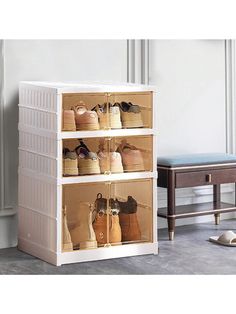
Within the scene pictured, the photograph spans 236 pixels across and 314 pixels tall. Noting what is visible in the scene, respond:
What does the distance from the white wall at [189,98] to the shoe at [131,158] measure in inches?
33.3

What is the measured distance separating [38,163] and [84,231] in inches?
19.9

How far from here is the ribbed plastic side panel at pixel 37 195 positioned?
16.8ft

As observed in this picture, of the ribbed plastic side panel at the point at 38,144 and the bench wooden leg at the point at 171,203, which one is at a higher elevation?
the ribbed plastic side panel at the point at 38,144

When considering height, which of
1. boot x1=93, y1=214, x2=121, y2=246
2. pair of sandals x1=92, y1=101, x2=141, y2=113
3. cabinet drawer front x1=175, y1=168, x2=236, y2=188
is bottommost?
boot x1=93, y1=214, x2=121, y2=246

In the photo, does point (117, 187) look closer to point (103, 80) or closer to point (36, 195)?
point (36, 195)

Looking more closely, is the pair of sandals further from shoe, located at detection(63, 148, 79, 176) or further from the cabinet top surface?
shoe, located at detection(63, 148, 79, 176)

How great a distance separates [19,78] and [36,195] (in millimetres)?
806

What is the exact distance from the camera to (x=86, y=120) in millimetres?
5152

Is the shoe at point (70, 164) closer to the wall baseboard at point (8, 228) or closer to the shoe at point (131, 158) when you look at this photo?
the shoe at point (131, 158)

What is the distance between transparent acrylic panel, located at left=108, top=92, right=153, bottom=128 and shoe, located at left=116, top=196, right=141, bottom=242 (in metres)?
0.49

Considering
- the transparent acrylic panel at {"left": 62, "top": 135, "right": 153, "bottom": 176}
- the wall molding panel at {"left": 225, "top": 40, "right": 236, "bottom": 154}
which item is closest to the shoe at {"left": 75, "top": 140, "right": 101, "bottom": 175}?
the transparent acrylic panel at {"left": 62, "top": 135, "right": 153, "bottom": 176}

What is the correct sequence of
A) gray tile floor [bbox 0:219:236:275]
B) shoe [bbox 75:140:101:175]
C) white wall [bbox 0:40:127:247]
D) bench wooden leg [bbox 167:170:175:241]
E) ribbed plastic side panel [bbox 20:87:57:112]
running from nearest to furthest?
1. gray tile floor [bbox 0:219:236:275]
2. ribbed plastic side panel [bbox 20:87:57:112]
3. shoe [bbox 75:140:101:175]
4. white wall [bbox 0:40:127:247]
5. bench wooden leg [bbox 167:170:175:241]

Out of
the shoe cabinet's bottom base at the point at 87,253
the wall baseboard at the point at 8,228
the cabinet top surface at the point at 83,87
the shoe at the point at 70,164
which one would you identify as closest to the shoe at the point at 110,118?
the cabinet top surface at the point at 83,87

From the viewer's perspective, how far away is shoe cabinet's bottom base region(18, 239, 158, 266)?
511cm
